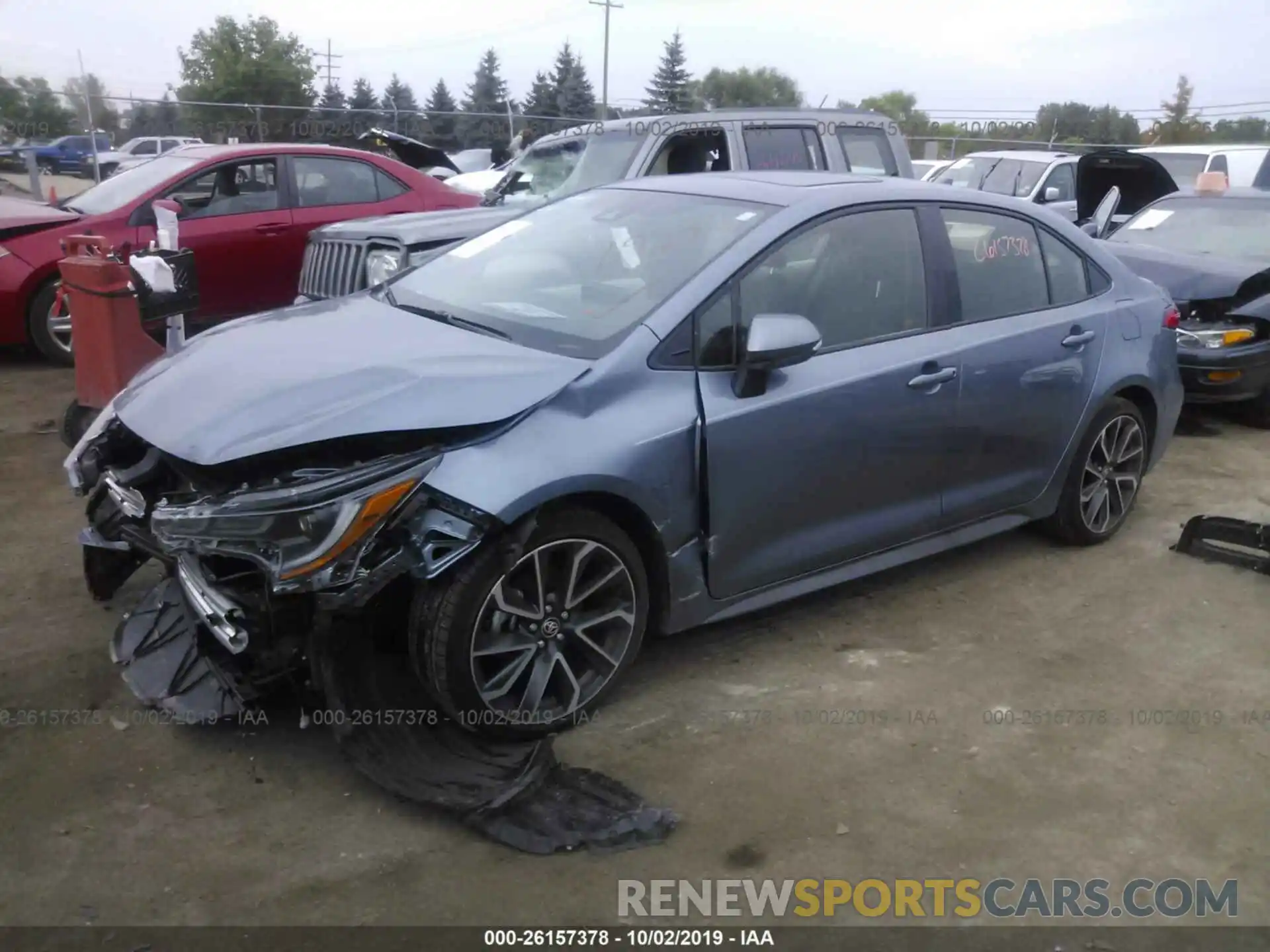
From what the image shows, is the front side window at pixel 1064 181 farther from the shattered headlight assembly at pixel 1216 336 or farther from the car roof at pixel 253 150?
the car roof at pixel 253 150

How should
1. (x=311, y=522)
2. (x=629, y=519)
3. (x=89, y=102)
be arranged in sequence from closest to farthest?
1. (x=311, y=522)
2. (x=629, y=519)
3. (x=89, y=102)

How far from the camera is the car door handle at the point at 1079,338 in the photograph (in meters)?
4.85

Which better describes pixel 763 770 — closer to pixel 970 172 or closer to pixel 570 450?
pixel 570 450

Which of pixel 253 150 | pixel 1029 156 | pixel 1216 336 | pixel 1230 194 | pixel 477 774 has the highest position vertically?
pixel 253 150

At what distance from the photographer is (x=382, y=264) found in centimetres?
671

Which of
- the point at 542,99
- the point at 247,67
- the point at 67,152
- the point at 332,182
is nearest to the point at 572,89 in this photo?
the point at 542,99

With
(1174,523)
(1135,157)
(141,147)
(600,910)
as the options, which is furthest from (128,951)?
(141,147)

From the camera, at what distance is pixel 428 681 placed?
3236mm

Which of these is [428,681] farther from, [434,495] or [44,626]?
[44,626]

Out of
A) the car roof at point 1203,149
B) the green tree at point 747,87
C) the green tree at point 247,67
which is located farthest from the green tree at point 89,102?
the green tree at point 747,87

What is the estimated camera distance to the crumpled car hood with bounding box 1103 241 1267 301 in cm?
752

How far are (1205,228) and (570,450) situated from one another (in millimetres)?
7181

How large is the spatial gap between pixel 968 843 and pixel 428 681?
1584 millimetres

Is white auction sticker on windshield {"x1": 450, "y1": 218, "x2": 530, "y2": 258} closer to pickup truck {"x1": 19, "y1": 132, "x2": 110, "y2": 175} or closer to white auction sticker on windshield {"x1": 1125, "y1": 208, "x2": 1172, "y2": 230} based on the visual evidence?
white auction sticker on windshield {"x1": 1125, "y1": 208, "x2": 1172, "y2": 230}
